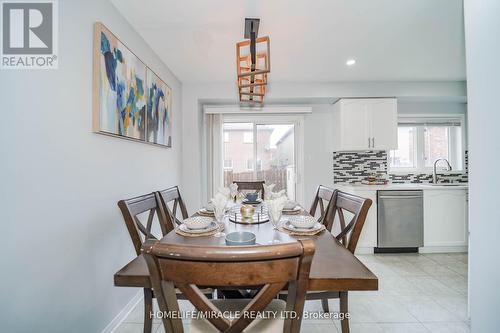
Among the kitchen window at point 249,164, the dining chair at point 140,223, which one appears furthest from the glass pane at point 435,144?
the dining chair at point 140,223

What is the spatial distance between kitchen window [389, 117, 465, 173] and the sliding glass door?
1.64 m

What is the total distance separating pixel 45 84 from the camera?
1109 mm

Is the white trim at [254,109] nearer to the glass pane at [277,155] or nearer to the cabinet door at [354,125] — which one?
the glass pane at [277,155]

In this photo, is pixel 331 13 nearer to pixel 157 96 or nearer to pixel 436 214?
pixel 157 96

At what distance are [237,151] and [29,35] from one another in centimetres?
280

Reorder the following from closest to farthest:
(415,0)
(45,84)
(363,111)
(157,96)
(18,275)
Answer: (18,275)
(45,84)
(415,0)
(157,96)
(363,111)

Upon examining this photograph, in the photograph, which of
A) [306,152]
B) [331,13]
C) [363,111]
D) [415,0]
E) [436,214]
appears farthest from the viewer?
[306,152]

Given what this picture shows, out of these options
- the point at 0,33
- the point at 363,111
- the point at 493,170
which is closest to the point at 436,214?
the point at 363,111

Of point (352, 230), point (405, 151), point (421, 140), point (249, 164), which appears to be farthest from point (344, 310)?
point (421, 140)

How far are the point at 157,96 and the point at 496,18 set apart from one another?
2.52 m

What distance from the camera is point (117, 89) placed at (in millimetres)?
1621

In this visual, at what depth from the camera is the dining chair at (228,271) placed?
52 centimetres

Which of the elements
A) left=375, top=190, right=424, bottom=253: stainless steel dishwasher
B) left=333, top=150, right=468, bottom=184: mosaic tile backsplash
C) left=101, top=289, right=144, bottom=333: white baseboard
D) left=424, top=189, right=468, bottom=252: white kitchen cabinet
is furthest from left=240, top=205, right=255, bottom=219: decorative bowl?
left=424, top=189, right=468, bottom=252: white kitchen cabinet

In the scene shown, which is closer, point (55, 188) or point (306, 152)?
point (55, 188)
